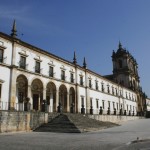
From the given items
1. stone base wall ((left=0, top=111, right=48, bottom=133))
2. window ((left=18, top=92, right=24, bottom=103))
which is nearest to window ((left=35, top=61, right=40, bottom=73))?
window ((left=18, top=92, right=24, bottom=103))

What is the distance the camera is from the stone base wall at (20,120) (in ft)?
67.8

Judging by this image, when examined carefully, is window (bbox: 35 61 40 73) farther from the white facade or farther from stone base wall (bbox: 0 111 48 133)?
stone base wall (bbox: 0 111 48 133)

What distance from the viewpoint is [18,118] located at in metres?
22.2

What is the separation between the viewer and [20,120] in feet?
73.3

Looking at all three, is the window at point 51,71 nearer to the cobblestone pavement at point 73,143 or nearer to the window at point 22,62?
the window at point 22,62

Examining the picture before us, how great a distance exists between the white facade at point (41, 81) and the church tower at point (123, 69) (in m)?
21.2

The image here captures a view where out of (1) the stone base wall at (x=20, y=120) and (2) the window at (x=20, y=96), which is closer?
(1) the stone base wall at (x=20, y=120)

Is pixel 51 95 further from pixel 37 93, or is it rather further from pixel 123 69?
pixel 123 69

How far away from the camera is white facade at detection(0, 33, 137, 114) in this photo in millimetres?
24938

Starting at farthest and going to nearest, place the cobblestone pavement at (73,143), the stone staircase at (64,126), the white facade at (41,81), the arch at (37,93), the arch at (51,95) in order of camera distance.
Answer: the arch at (51,95), the arch at (37,93), the white facade at (41,81), the stone staircase at (64,126), the cobblestone pavement at (73,143)

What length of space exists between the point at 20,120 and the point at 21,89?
673 centimetres

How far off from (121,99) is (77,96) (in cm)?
2414

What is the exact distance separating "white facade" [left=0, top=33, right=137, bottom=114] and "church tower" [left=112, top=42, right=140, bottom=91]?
Answer: 2121cm

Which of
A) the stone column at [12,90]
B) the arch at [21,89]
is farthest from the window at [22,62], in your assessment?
the stone column at [12,90]
